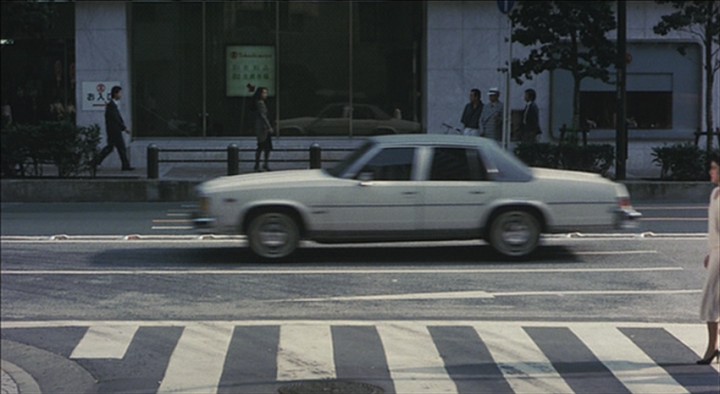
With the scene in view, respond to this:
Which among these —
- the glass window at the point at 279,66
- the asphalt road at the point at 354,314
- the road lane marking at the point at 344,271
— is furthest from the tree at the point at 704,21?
→ the road lane marking at the point at 344,271

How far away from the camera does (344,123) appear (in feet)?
90.7

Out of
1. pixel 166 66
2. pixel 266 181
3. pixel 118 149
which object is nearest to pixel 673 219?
pixel 266 181

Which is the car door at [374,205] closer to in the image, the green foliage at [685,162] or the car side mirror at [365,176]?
the car side mirror at [365,176]

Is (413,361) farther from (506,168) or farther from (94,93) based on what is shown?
(94,93)

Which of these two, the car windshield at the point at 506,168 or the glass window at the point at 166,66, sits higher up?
the glass window at the point at 166,66

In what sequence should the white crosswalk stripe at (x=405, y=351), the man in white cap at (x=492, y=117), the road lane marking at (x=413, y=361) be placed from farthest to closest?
1. the man in white cap at (x=492, y=117)
2. the white crosswalk stripe at (x=405, y=351)
3. the road lane marking at (x=413, y=361)

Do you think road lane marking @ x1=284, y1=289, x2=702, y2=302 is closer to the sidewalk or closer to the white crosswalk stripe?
→ the white crosswalk stripe

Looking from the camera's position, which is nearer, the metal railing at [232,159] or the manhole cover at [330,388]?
the manhole cover at [330,388]

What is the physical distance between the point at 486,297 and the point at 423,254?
9.45 feet

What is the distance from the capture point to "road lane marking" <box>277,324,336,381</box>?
8992 mm

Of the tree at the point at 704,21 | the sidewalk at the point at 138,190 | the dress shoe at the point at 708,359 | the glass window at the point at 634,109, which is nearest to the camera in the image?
the dress shoe at the point at 708,359

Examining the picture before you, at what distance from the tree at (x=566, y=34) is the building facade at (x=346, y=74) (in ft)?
8.36

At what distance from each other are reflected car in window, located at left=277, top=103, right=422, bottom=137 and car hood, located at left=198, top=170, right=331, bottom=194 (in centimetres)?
1322

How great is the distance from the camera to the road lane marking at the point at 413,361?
861 centimetres
